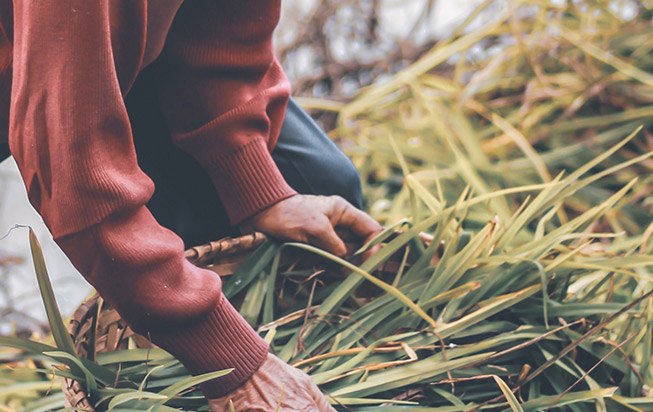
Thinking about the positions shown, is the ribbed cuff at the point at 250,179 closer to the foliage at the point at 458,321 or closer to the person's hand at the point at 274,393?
the foliage at the point at 458,321

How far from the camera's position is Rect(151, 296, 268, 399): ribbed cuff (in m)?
0.82

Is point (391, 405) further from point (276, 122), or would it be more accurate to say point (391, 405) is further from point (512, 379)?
point (276, 122)

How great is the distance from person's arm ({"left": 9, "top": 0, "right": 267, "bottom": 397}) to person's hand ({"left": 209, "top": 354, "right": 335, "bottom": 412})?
0.15ft

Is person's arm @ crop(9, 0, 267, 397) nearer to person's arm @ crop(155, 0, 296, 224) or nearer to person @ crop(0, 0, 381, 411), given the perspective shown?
person @ crop(0, 0, 381, 411)

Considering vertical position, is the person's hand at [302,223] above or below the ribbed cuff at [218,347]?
above

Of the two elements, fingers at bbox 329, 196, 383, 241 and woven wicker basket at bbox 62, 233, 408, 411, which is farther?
fingers at bbox 329, 196, 383, 241

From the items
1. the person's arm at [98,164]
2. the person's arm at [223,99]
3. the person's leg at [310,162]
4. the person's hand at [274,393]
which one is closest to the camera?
the person's arm at [98,164]

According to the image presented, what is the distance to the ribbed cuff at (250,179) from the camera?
101cm

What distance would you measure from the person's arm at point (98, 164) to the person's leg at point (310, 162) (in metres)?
0.31

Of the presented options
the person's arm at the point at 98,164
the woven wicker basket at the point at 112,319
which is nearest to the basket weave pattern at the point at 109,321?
the woven wicker basket at the point at 112,319

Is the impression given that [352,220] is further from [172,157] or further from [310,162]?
[172,157]

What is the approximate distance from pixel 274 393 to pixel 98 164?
257mm

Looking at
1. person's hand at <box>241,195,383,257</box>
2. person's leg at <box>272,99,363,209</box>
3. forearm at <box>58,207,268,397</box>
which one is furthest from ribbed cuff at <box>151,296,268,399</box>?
person's leg at <box>272,99,363,209</box>

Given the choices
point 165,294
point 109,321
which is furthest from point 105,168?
point 109,321
